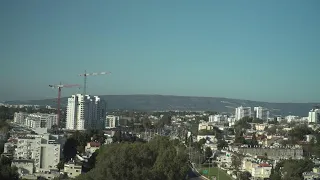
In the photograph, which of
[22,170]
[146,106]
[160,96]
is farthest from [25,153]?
[160,96]

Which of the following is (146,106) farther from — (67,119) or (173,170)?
(173,170)

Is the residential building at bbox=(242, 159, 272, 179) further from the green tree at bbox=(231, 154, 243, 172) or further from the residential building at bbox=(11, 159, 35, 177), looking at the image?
the residential building at bbox=(11, 159, 35, 177)

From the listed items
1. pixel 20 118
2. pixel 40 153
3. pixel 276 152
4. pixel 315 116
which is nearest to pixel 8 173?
pixel 40 153

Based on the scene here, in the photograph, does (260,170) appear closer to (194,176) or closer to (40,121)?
(194,176)

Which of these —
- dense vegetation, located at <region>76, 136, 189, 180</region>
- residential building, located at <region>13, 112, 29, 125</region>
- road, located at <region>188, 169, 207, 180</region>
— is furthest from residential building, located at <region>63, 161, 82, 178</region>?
residential building, located at <region>13, 112, 29, 125</region>

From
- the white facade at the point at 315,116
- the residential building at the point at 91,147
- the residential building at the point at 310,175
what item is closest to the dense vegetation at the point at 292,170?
the residential building at the point at 310,175
